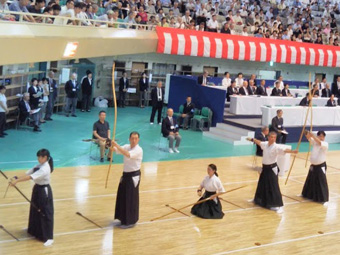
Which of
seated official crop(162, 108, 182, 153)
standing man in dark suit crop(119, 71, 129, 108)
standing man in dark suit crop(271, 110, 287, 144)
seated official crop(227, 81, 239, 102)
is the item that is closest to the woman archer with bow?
seated official crop(162, 108, 182, 153)

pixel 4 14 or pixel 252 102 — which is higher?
pixel 4 14

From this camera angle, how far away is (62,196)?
35.3 feet

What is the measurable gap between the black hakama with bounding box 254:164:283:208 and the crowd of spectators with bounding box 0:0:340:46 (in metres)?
7.37

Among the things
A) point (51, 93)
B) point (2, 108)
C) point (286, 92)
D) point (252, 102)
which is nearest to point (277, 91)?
point (286, 92)

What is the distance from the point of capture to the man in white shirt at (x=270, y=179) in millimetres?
10742

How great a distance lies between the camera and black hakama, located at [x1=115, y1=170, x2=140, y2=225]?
9.09 m

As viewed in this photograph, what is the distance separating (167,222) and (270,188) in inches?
96.5

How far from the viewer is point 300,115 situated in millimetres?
19625

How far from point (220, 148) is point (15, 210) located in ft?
28.9

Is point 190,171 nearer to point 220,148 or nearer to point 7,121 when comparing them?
point 220,148

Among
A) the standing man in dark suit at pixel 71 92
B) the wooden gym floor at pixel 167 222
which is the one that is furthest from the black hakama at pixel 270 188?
the standing man in dark suit at pixel 71 92

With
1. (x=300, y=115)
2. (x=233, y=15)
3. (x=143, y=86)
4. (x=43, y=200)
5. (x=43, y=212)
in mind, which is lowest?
(x=43, y=212)

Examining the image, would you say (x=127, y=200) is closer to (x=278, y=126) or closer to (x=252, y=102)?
(x=278, y=126)

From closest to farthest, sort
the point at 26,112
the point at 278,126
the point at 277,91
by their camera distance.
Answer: the point at 26,112
the point at 278,126
the point at 277,91
